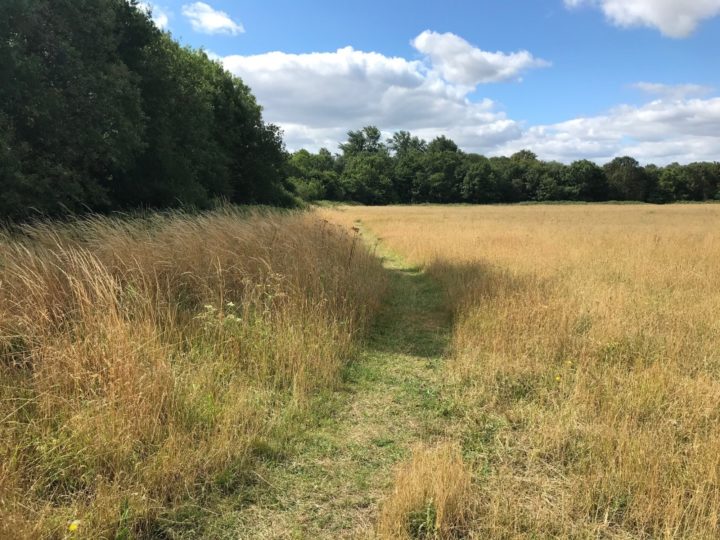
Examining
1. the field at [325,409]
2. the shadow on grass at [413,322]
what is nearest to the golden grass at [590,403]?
the field at [325,409]

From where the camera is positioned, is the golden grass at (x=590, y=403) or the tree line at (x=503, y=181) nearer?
the golden grass at (x=590, y=403)

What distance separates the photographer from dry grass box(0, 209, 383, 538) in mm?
2691

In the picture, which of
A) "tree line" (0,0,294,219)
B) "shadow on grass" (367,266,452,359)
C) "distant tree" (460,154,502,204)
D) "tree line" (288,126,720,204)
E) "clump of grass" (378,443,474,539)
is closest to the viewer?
"clump of grass" (378,443,474,539)

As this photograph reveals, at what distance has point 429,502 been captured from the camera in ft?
8.78

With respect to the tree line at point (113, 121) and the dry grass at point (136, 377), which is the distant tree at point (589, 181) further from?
the dry grass at point (136, 377)

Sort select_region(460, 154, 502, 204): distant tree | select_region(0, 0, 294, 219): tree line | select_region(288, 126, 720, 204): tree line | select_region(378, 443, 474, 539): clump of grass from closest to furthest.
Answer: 1. select_region(378, 443, 474, 539): clump of grass
2. select_region(0, 0, 294, 219): tree line
3. select_region(288, 126, 720, 204): tree line
4. select_region(460, 154, 502, 204): distant tree

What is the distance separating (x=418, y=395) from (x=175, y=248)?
4313mm

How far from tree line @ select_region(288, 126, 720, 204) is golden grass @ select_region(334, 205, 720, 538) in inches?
2715

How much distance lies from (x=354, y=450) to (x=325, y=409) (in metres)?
0.71

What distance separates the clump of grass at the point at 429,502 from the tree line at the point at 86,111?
9.09 metres

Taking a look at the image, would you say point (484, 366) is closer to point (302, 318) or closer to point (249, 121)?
point (302, 318)

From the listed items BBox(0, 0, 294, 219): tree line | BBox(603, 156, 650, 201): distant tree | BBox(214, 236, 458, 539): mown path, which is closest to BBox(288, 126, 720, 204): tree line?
BBox(603, 156, 650, 201): distant tree

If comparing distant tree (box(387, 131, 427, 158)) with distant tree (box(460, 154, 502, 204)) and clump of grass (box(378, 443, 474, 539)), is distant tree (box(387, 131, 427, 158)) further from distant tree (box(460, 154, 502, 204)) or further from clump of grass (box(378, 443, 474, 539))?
clump of grass (box(378, 443, 474, 539))

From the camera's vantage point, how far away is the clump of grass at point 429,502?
2.56m
